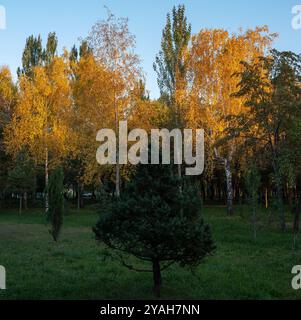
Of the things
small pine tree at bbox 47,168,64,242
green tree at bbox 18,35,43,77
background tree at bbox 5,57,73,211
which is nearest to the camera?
small pine tree at bbox 47,168,64,242

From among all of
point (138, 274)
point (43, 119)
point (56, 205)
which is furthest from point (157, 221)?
point (43, 119)

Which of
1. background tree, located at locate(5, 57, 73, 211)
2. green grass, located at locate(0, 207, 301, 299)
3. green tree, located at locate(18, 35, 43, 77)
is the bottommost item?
green grass, located at locate(0, 207, 301, 299)

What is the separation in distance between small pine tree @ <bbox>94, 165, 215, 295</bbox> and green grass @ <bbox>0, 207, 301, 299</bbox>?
1.06 meters

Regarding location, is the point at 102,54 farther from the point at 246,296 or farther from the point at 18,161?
the point at 246,296

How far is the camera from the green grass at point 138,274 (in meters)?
8.38

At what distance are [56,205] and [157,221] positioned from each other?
416 inches

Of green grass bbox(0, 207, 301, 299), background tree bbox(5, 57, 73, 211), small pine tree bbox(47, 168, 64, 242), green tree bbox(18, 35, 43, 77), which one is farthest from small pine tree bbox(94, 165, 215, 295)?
green tree bbox(18, 35, 43, 77)

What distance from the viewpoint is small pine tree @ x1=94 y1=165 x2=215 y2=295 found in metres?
7.50

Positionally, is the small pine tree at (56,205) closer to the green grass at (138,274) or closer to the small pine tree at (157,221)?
the green grass at (138,274)

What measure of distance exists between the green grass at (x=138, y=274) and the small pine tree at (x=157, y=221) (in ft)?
3.46

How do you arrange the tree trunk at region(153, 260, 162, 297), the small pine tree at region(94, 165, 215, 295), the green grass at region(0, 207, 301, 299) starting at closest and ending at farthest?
the small pine tree at region(94, 165, 215, 295) → the tree trunk at region(153, 260, 162, 297) → the green grass at region(0, 207, 301, 299)

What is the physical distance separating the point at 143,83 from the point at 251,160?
8398 mm

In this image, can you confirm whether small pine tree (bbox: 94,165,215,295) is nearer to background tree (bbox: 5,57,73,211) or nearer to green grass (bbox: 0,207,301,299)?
green grass (bbox: 0,207,301,299)

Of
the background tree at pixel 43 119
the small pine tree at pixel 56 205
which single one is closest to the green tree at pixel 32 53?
the background tree at pixel 43 119
